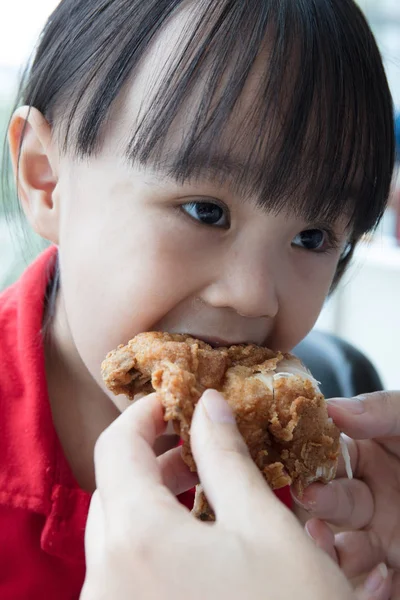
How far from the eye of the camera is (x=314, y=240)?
3.10ft

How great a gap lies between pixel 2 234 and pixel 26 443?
Answer: 0.73 metres

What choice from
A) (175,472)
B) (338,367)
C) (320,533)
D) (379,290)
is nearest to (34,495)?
(175,472)

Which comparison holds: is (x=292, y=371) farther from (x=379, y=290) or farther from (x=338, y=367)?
(x=379, y=290)

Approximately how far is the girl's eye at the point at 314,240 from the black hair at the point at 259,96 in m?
0.05

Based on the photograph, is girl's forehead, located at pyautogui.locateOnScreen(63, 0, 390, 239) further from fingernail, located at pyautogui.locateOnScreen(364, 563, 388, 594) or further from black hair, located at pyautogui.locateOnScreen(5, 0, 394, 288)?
fingernail, located at pyautogui.locateOnScreen(364, 563, 388, 594)

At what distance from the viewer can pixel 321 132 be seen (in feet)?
2.75

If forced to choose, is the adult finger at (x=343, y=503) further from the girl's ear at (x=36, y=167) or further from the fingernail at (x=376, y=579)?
the girl's ear at (x=36, y=167)

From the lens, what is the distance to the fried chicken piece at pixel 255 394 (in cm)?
71

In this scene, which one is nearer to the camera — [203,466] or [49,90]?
[203,466]

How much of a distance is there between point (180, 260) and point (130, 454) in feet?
0.99

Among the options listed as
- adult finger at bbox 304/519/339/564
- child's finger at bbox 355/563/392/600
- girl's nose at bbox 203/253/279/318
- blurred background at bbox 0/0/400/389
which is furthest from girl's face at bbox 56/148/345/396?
blurred background at bbox 0/0/400/389

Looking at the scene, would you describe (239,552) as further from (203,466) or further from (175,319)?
(175,319)

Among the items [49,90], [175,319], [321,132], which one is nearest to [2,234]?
[49,90]

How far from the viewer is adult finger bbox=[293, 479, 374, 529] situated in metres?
0.96
